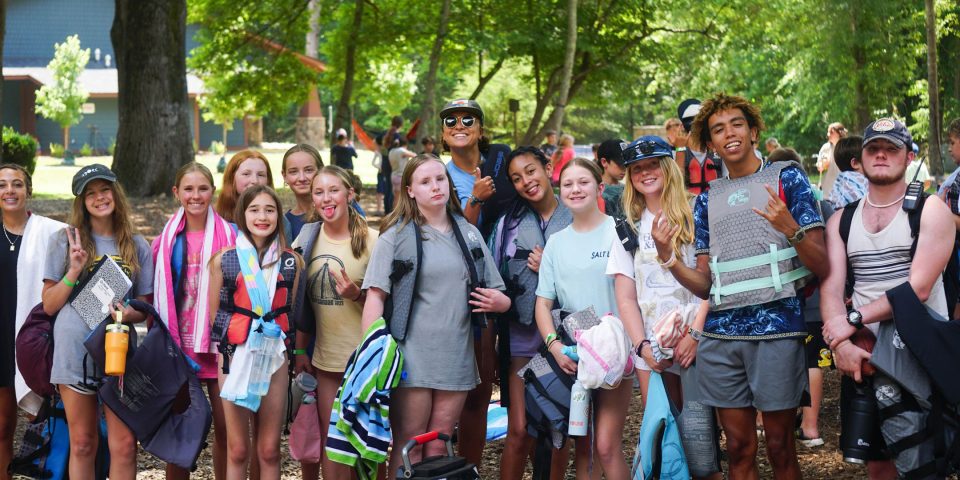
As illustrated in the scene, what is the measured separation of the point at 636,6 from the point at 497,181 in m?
19.6

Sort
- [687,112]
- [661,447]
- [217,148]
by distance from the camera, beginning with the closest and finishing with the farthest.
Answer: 1. [661,447]
2. [687,112]
3. [217,148]

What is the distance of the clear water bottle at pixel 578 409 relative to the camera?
5.10 metres

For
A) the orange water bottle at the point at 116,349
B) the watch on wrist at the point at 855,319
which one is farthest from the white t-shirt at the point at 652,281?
the orange water bottle at the point at 116,349

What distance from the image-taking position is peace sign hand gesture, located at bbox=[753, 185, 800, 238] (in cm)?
452

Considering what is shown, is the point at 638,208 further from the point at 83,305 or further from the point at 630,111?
the point at 630,111

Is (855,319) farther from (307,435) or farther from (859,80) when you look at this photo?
(859,80)

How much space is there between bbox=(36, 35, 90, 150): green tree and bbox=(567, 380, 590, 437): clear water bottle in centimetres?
5122

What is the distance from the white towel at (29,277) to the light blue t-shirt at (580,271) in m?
2.65

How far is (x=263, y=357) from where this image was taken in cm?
517

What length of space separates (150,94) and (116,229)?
47.2 ft

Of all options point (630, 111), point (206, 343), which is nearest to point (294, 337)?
point (206, 343)

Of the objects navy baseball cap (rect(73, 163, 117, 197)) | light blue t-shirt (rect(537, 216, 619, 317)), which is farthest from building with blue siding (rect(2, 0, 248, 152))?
light blue t-shirt (rect(537, 216, 619, 317))

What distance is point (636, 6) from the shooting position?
2439 cm

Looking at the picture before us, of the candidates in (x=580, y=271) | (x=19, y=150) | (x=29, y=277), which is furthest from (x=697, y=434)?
(x=19, y=150)
